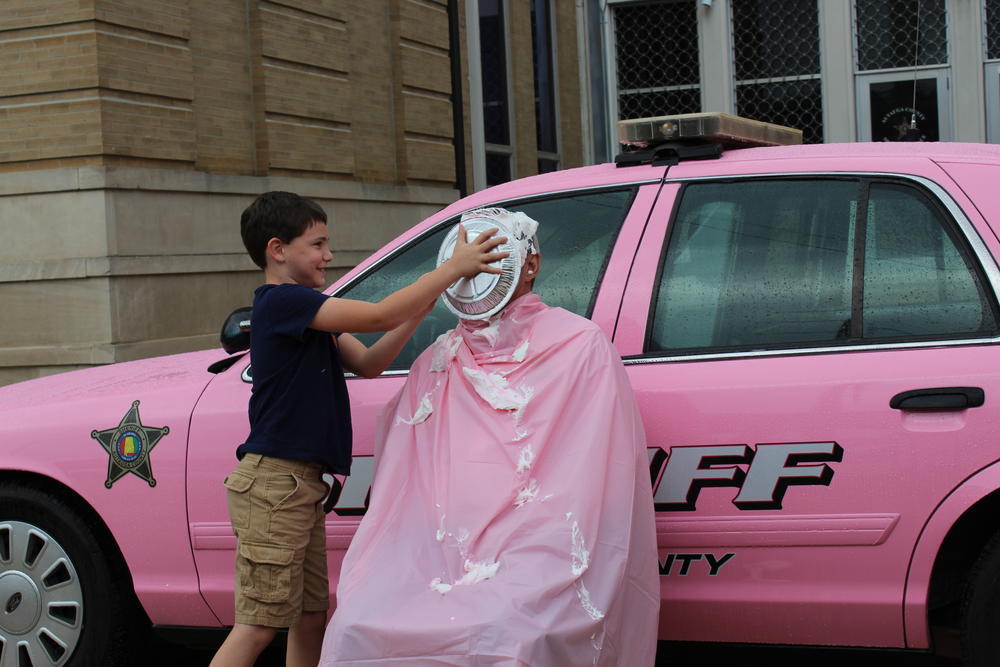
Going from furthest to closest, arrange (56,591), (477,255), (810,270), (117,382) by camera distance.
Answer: (117,382) < (56,591) < (810,270) < (477,255)

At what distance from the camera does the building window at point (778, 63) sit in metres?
15.7

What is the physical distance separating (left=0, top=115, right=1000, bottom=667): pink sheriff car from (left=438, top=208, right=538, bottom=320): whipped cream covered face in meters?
0.53

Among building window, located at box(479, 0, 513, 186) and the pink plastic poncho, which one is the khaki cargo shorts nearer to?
the pink plastic poncho

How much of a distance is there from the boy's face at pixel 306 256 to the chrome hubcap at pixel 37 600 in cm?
136

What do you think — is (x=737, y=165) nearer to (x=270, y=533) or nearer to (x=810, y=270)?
(x=810, y=270)

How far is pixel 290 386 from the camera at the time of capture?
3.51 m

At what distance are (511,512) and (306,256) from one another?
0.91 metres

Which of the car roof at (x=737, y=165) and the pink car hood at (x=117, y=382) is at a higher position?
the car roof at (x=737, y=165)

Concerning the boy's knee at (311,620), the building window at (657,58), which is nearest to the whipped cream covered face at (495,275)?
the boy's knee at (311,620)

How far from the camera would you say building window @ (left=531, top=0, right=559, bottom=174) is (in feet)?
60.7

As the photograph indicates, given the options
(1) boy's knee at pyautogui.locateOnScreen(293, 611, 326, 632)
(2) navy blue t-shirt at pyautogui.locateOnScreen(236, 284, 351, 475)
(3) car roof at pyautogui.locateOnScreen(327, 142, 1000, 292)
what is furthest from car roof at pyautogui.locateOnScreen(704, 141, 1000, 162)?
(1) boy's knee at pyautogui.locateOnScreen(293, 611, 326, 632)

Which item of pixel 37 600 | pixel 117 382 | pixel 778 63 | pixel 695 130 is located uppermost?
pixel 778 63

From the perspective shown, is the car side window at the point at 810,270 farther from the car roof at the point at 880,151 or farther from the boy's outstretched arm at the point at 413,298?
the boy's outstretched arm at the point at 413,298

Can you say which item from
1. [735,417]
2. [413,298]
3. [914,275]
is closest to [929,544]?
[735,417]
